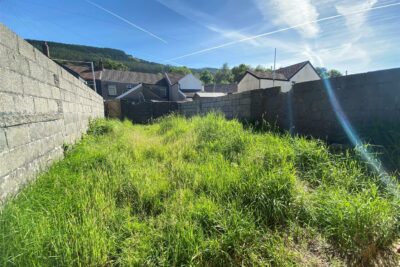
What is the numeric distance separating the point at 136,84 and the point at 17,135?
105 ft

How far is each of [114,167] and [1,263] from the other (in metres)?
1.75

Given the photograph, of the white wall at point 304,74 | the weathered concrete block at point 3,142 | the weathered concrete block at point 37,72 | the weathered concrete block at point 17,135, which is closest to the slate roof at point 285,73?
the white wall at point 304,74

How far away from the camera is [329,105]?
4.19m

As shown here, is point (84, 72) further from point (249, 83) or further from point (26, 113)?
point (26, 113)

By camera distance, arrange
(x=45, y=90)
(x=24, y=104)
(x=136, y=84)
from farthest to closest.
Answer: (x=136, y=84), (x=45, y=90), (x=24, y=104)

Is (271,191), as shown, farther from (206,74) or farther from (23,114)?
(206,74)

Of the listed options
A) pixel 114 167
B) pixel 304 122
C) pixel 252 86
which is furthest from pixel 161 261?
pixel 252 86

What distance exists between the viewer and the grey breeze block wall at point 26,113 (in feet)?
5.79

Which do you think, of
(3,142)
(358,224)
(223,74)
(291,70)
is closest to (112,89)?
(291,70)

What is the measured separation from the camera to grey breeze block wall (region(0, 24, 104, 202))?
5.79 ft

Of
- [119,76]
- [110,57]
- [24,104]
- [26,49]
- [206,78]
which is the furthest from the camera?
[206,78]

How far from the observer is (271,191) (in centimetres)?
204

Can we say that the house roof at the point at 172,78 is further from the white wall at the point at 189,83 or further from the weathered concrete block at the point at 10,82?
the weathered concrete block at the point at 10,82

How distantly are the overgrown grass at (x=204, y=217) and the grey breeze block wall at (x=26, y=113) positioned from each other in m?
0.23
